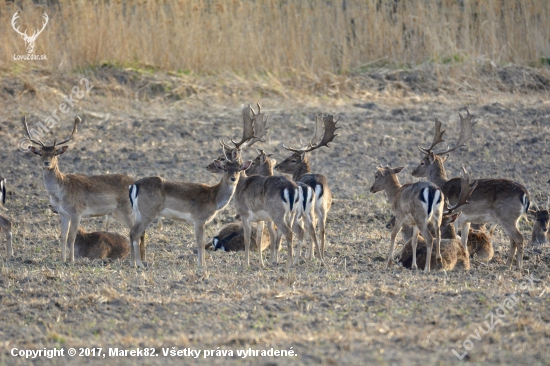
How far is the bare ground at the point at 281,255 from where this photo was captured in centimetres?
660

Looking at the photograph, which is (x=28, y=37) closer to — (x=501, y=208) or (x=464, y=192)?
(x=464, y=192)

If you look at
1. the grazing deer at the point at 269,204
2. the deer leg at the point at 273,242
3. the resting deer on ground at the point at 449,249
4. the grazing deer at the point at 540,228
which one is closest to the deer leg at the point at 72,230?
the grazing deer at the point at 269,204

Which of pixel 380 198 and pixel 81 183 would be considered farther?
pixel 380 198

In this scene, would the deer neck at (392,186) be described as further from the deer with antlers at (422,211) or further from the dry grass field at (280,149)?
the deer with antlers at (422,211)

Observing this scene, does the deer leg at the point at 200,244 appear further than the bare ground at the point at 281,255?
Yes

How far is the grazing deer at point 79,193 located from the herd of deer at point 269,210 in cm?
1

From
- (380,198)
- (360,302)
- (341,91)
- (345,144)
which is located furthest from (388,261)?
(341,91)

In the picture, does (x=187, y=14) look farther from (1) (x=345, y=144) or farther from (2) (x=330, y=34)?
(1) (x=345, y=144)

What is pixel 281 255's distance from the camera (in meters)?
11.0

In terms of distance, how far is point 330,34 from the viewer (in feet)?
65.5

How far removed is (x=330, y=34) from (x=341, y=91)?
223cm

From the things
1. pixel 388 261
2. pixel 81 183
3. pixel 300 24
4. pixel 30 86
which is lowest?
pixel 388 261

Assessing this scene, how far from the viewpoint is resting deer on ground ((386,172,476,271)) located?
9.73m

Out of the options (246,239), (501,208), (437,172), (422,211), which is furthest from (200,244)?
(437,172)
